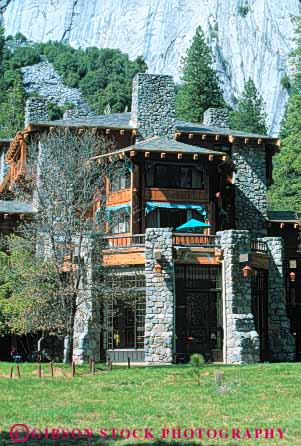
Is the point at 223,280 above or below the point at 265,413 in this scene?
above

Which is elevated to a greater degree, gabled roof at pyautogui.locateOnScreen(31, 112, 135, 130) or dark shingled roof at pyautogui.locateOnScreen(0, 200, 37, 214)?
gabled roof at pyautogui.locateOnScreen(31, 112, 135, 130)

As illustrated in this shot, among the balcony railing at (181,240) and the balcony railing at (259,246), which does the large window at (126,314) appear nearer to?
the balcony railing at (181,240)

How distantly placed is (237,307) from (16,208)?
37.7 feet

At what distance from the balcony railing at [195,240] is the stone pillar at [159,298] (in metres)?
0.95

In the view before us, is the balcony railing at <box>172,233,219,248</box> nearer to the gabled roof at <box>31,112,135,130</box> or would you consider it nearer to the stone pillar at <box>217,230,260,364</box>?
the stone pillar at <box>217,230,260,364</box>

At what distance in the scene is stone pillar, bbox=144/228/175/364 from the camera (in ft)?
90.0

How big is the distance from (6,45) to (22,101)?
189ft

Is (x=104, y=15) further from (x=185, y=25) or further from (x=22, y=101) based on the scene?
(x=22, y=101)

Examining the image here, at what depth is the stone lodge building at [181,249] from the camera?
2817 cm

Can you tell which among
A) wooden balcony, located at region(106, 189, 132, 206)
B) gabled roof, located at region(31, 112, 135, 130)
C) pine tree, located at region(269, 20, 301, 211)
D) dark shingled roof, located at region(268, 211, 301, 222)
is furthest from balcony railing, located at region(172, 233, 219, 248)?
pine tree, located at region(269, 20, 301, 211)

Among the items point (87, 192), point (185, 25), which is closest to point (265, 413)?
point (87, 192)

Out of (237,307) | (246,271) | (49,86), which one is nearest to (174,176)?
(246,271)

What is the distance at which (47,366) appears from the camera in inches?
930

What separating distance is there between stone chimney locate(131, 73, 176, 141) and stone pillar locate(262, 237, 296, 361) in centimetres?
789
